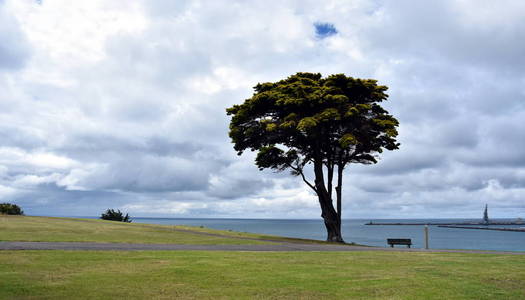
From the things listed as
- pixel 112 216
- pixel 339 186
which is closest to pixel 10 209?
pixel 112 216

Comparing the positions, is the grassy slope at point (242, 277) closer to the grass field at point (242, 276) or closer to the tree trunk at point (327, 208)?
the grass field at point (242, 276)

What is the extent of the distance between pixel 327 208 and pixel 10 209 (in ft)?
98.4

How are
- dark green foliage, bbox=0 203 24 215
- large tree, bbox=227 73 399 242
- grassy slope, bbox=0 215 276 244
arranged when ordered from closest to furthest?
grassy slope, bbox=0 215 276 244 < large tree, bbox=227 73 399 242 < dark green foliage, bbox=0 203 24 215

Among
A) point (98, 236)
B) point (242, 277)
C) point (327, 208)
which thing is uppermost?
point (327, 208)

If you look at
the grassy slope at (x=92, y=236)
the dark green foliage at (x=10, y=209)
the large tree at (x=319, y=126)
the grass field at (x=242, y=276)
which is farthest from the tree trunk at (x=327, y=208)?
the dark green foliage at (x=10, y=209)

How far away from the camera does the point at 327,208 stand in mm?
33250

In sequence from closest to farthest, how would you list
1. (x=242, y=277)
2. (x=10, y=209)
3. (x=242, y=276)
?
(x=242, y=277)
(x=242, y=276)
(x=10, y=209)

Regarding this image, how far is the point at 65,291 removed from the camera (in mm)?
9680

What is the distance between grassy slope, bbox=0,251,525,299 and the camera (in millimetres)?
9969

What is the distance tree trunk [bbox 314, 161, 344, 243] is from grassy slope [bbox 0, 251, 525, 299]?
16.4m

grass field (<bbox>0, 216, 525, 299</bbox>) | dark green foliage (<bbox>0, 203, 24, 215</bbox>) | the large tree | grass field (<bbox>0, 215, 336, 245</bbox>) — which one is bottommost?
grass field (<bbox>0, 216, 525, 299</bbox>)

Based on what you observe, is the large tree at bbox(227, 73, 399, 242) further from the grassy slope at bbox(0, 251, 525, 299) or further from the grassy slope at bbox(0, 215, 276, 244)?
the grassy slope at bbox(0, 251, 525, 299)

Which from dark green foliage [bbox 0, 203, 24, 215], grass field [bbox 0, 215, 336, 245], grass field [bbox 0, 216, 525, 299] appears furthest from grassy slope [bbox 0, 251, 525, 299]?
dark green foliage [bbox 0, 203, 24, 215]

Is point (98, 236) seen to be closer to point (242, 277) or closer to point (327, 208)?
point (242, 277)
